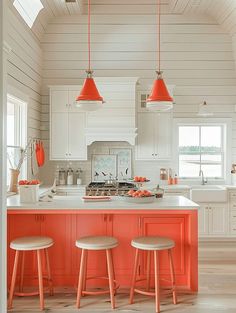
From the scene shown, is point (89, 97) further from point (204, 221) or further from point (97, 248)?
point (204, 221)

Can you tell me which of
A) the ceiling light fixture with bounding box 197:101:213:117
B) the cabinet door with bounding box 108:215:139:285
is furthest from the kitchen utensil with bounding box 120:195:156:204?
the ceiling light fixture with bounding box 197:101:213:117

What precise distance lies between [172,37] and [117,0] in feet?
3.75

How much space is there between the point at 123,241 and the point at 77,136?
2.92 metres

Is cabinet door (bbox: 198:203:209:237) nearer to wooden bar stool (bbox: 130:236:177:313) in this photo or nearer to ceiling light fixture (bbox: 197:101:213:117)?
ceiling light fixture (bbox: 197:101:213:117)

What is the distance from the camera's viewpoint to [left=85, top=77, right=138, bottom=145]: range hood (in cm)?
668

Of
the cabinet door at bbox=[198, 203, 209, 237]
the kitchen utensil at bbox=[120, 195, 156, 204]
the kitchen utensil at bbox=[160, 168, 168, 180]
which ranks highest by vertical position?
the kitchen utensil at bbox=[160, 168, 168, 180]

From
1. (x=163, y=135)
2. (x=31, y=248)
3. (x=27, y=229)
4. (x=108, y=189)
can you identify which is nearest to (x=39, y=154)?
(x=108, y=189)

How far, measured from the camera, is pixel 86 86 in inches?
160

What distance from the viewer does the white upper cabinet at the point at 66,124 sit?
6773 mm

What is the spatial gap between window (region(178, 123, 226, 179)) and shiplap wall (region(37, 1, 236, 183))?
36 cm

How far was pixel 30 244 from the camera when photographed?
3701mm

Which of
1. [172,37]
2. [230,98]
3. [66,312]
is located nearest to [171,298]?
[66,312]

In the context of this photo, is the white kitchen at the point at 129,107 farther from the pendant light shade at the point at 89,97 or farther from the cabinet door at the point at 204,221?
the pendant light shade at the point at 89,97

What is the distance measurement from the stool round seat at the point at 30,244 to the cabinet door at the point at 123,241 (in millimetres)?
736
